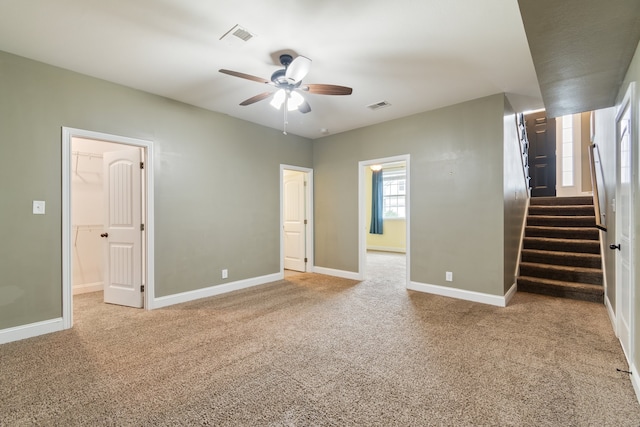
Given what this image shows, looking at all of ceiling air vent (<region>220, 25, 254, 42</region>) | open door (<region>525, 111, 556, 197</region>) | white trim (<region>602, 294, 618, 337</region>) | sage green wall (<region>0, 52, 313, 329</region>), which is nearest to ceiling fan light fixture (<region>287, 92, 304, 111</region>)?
ceiling air vent (<region>220, 25, 254, 42</region>)

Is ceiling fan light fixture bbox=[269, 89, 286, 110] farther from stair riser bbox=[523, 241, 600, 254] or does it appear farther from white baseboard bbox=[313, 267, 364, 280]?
stair riser bbox=[523, 241, 600, 254]

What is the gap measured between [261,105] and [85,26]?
197 centimetres

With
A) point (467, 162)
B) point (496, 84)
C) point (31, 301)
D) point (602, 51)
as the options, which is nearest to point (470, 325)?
point (467, 162)

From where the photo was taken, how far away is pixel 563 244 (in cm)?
452

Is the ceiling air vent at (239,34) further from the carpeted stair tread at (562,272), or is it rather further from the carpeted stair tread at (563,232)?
the carpeted stair tread at (563,232)

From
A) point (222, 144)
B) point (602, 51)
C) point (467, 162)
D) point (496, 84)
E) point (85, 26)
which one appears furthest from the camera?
point (222, 144)

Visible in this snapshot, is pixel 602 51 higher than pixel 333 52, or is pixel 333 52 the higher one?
pixel 333 52

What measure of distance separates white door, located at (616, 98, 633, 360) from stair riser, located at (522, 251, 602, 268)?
1841 millimetres

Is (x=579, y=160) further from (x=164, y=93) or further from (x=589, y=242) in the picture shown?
(x=164, y=93)

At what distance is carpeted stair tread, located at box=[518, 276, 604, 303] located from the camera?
3682 mm

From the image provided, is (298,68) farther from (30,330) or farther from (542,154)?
(542,154)

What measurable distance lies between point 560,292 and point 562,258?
28.5 inches

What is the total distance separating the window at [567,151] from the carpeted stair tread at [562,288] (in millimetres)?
3663

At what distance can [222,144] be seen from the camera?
4.32 m
